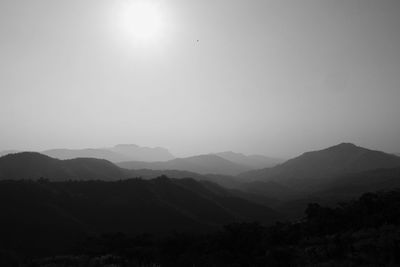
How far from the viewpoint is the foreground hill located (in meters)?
56.3

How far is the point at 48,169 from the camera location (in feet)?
388

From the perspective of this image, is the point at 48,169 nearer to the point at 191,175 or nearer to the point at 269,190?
the point at 191,175

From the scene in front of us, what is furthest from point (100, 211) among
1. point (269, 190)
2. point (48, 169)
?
point (269, 190)

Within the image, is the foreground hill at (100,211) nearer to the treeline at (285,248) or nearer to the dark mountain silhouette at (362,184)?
the treeline at (285,248)

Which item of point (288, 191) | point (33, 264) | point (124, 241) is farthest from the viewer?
A: point (288, 191)

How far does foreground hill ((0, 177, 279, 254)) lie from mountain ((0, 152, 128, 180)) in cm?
3429

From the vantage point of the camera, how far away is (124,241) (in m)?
30.2

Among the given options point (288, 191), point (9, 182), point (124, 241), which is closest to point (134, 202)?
point (9, 182)

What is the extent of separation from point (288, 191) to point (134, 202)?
10071 cm

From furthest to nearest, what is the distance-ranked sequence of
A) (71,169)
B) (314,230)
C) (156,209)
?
(71,169) → (156,209) → (314,230)

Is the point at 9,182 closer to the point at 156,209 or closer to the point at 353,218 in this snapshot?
the point at 156,209

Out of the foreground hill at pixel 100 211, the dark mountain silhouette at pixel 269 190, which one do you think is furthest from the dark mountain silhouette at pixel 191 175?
the foreground hill at pixel 100 211

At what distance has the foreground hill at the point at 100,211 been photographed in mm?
56312

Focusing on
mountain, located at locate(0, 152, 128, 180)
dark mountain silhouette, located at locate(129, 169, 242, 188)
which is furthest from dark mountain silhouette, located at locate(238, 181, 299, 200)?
mountain, located at locate(0, 152, 128, 180)
